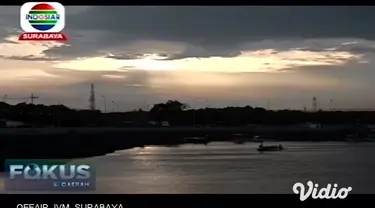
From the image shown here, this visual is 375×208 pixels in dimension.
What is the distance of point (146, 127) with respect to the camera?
5.63m

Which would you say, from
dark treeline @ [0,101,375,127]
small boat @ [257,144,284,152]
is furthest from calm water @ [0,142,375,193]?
dark treeline @ [0,101,375,127]

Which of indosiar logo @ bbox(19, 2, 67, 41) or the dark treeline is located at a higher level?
indosiar logo @ bbox(19, 2, 67, 41)

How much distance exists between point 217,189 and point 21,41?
119 centimetres

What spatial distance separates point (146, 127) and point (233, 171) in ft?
1.58

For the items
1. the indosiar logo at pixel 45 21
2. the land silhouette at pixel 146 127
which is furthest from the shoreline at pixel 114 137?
the indosiar logo at pixel 45 21

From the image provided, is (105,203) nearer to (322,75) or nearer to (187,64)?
(187,64)

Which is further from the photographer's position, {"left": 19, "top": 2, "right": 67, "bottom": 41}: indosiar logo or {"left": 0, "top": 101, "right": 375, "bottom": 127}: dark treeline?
{"left": 0, "top": 101, "right": 375, "bottom": 127}: dark treeline

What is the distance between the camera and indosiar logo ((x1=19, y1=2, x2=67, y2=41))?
5488mm

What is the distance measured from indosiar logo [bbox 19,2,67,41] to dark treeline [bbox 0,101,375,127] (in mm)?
344

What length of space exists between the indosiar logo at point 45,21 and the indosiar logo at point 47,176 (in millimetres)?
604

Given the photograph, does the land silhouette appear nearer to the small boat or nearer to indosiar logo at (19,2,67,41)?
the small boat

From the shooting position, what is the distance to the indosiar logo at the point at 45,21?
549 centimetres

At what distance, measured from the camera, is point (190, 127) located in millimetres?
5691

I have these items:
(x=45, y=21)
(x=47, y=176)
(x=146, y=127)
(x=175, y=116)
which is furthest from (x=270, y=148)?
(x=45, y=21)
